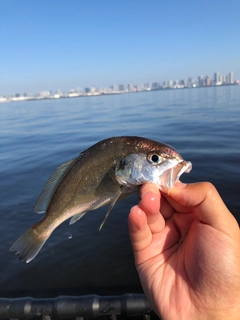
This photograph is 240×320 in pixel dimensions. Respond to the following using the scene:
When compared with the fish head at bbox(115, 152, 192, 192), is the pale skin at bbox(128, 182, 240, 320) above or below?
below

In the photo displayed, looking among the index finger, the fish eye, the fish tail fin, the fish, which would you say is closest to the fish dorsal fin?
the fish

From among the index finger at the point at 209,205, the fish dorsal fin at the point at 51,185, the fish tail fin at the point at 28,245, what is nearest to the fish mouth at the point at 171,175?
the index finger at the point at 209,205

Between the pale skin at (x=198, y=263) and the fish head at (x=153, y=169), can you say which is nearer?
the pale skin at (x=198, y=263)

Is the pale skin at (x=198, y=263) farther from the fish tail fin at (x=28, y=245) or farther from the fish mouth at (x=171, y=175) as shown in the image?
the fish tail fin at (x=28, y=245)

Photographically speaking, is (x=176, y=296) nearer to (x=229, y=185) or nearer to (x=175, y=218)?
(x=175, y=218)

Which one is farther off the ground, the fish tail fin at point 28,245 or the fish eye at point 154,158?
the fish eye at point 154,158

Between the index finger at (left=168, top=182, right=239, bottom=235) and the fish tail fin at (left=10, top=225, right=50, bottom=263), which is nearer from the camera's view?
the index finger at (left=168, top=182, right=239, bottom=235)

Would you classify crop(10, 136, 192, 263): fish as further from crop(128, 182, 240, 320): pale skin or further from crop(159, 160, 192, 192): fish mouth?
crop(128, 182, 240, 320): pale skin

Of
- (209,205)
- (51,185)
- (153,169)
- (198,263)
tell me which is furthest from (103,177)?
(198,263)
